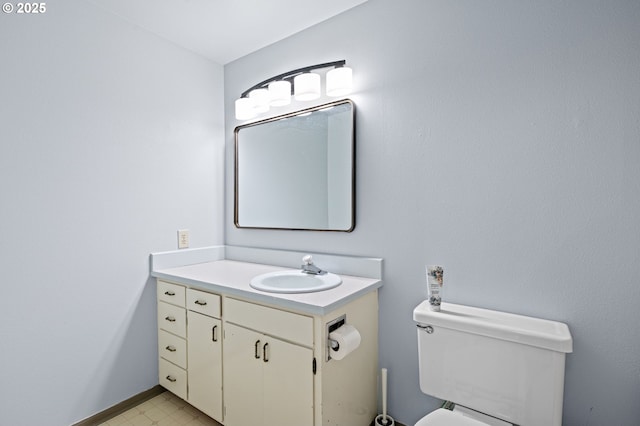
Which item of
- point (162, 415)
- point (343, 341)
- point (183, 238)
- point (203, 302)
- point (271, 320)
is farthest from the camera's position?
point (183, 238)

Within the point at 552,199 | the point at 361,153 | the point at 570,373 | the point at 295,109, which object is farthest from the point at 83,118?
the point at 570,373

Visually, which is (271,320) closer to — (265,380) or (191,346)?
(265,380)

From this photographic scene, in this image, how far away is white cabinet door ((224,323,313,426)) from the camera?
120 centimetres

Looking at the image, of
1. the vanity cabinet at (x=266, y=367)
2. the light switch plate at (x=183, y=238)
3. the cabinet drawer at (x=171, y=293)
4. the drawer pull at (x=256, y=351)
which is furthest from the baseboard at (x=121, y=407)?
the drawer pull at (x=256, y=351)

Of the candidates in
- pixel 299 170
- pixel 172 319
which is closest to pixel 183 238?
pixel 172 319

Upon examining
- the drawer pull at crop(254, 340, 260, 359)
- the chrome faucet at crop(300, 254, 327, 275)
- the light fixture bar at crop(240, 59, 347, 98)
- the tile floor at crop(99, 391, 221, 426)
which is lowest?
the tile floor at crop(99, 391, 221, 426)

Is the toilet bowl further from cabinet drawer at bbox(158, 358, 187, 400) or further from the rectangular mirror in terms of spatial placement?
cabinet drawer at bbox(158, 358, 187, 400)

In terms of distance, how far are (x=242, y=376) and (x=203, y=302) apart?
1.37ft

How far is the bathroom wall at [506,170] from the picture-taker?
3.44ft

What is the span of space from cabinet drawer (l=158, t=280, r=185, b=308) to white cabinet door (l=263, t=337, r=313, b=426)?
0.70 metres

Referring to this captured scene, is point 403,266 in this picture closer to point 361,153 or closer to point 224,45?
point 361,153

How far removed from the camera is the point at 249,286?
1422mm

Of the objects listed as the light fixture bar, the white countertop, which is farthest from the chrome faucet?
the light fixture bar

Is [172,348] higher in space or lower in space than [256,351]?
lower
